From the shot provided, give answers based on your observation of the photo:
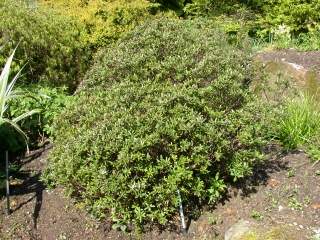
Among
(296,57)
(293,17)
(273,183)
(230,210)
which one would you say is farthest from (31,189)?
(293,17)

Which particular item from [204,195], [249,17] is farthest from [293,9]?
[204,195]

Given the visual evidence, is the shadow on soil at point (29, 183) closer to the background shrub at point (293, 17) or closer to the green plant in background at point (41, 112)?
the green plant in background at point (41, 112)

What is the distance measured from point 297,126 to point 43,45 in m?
3.65

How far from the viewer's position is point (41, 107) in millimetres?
6359

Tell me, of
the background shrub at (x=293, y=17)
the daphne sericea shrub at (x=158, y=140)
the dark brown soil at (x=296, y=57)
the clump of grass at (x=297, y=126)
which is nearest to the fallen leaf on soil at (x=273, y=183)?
the daphne sericea shrub at (x=158, y=140)

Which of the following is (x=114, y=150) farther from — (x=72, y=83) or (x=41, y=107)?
(x=72, y=83)

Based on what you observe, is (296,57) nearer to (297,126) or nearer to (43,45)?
(297,126)

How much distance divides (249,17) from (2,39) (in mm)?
4722

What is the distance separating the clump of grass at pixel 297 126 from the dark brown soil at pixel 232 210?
140 mm

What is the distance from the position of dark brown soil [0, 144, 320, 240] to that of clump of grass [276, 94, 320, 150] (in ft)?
0.46

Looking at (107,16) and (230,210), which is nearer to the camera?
(230,210)

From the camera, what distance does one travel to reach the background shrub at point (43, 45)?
22.7 feet

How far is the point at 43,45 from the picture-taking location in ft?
23.1

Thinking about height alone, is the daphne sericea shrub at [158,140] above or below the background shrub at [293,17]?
above
